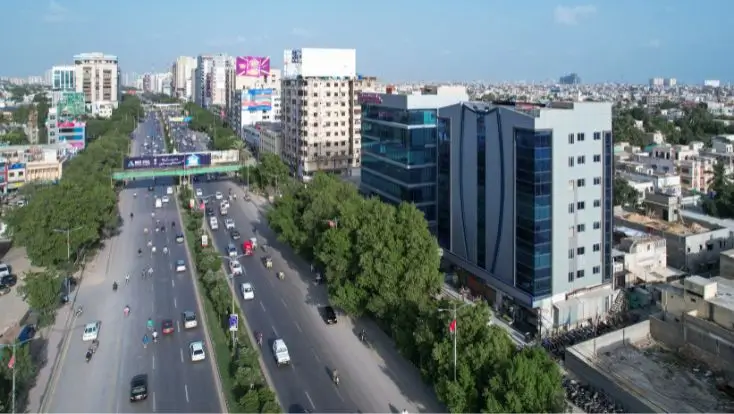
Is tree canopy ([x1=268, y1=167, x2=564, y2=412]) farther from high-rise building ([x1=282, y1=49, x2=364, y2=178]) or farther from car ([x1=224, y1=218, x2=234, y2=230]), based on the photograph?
high-rise building ([x1=282, y1=49, x2=364, y2=178])

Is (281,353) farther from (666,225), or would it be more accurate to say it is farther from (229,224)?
(666,225)

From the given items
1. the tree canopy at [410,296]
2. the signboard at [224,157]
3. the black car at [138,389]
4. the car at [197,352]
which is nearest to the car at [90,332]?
the car at [197,352]

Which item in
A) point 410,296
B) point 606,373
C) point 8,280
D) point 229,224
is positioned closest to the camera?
point 606,373

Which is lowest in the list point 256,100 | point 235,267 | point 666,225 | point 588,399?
point 588,399

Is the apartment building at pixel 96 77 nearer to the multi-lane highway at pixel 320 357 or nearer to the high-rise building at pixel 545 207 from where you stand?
the multi-lane highway at pixel 320 357

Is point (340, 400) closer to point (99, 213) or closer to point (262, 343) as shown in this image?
point (262, 343)

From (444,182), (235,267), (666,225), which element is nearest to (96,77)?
(235,267)
